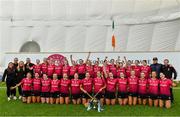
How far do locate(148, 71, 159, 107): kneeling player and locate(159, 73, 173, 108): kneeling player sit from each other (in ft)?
0.53

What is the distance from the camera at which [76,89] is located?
12.9 metres

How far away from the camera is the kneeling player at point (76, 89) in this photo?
12.9 meters

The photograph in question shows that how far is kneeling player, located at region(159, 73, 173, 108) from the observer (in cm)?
1227

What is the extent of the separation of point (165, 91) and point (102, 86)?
206 cm

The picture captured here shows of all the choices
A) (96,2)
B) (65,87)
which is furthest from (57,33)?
(65,87)

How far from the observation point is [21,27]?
2425cm

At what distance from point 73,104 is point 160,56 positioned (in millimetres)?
6040

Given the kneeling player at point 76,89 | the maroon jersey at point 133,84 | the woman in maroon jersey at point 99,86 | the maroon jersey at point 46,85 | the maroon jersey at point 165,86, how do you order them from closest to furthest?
the maroon jersey at point 165,86 < the woman in maroon jersey at point 99,86 < the maroon jersey at point 133,84 < the kneeling player at point 76,89 < the maroon jersey at point 46,85

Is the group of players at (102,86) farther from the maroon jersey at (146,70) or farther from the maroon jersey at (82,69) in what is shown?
the maroon jersey at (82,69)

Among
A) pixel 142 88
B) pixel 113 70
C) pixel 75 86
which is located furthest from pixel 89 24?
pixel 142 88

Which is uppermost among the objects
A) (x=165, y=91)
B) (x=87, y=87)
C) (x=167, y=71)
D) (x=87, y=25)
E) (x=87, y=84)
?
(x=87, y=25)

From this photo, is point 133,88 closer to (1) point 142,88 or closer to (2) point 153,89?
(1) point 142,88

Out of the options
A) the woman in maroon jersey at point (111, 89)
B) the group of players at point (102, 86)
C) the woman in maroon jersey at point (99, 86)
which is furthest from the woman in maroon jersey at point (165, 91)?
the woman in maroon jersey at point (99, 86)

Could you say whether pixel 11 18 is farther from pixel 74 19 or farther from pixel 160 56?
pixel 160 56
